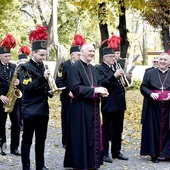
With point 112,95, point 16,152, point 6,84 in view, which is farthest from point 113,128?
point 6,84

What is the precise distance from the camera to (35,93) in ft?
24.2

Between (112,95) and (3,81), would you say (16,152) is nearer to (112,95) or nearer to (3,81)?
(3,81)

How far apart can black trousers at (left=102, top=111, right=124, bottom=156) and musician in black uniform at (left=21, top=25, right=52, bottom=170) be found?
1737 mm

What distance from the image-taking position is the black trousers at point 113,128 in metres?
8.94

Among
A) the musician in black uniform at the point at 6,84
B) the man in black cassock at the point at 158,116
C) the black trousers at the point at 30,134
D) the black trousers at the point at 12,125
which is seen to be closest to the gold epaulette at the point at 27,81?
the black trousers at the point at 30,134

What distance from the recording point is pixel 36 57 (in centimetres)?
733

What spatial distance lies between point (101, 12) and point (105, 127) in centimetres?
1288

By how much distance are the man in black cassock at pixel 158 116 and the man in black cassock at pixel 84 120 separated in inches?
64.1

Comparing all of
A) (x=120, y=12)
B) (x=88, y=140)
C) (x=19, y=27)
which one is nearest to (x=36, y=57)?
(x=88, y=140)

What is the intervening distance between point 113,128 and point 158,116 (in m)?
0.96

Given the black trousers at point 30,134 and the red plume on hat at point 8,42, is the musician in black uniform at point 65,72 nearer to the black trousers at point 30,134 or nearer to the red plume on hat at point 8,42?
the red plume on hat at point 8,42

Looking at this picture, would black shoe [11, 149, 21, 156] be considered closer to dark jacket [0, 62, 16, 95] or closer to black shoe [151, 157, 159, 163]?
dark jacket [0, 62, 16, 95]

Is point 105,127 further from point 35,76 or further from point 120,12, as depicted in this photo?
point 120,12

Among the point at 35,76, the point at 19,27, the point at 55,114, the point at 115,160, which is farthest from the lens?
the point at 19,27
